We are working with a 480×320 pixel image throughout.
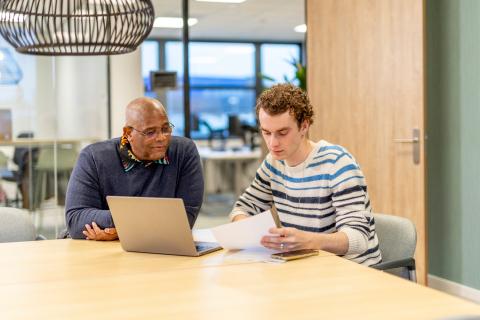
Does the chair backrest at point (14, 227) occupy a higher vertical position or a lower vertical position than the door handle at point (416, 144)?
lower

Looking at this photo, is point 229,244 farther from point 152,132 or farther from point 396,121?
point 396,121

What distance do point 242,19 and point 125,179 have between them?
22.3ft

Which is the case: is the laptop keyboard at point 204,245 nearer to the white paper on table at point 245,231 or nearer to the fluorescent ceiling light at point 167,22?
the white paper on table at point 245,231

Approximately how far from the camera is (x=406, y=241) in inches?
94.7

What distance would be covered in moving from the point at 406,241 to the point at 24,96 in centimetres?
399

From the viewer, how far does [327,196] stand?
230cm

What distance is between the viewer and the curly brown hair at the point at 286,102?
2270 millimetres

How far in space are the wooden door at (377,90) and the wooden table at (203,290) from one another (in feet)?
6.46

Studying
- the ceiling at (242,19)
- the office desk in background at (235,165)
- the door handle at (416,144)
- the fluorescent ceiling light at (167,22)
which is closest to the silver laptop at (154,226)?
the door handle at (416,144)

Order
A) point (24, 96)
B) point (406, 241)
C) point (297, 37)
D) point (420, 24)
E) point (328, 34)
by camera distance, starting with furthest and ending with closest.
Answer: point (297, 37) < point (24, 96) < point (328, 34) < point (420, 24) < point (406, 241)

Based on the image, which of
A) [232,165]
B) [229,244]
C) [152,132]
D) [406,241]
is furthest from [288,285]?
[232,165]

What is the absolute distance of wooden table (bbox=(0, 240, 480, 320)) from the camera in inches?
58.6

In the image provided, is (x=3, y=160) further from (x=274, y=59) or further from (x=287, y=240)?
(x=274, y=59)

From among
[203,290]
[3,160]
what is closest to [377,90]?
[203,290]
